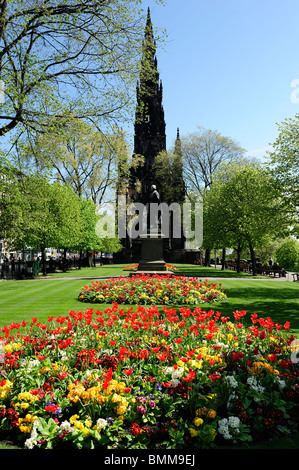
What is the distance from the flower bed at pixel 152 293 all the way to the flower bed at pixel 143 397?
6565 millimetres

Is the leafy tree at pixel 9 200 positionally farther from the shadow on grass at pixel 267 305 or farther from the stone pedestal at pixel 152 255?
the shadow on grass at pixel 267 305

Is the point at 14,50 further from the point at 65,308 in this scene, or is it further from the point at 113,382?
the point at 113,382

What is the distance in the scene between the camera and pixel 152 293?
42.3 ft

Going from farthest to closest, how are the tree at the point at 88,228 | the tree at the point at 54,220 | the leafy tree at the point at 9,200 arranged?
the tree at the point at 88,228, the tree at the point at 54,220, the leafy tree at the point at 9,200

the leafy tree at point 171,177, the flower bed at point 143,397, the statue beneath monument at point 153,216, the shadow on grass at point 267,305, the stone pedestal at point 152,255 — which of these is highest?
the leafy tree at point 171,177

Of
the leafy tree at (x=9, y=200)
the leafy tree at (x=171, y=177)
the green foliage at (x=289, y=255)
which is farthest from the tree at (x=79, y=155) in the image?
the green foliage at (x=289, y=255)

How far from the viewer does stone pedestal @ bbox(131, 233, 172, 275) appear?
20.0 meters

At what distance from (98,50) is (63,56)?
125 centimetres

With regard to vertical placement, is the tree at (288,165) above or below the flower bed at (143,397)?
above

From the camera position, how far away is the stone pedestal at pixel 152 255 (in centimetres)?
2005

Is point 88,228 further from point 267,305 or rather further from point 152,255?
point 267,305

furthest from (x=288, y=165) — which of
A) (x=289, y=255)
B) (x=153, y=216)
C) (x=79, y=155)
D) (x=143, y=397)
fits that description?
(x=289, y=255)

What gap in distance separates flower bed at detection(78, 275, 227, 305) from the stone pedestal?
5.41 metres

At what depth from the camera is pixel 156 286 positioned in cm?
1357
